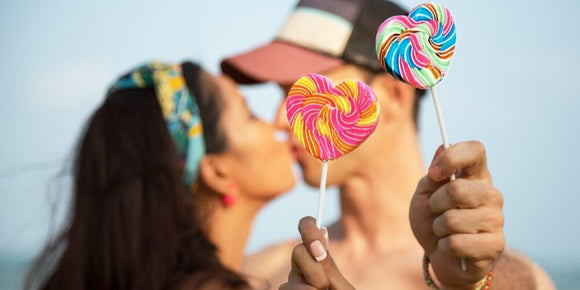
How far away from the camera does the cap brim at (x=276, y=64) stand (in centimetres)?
286

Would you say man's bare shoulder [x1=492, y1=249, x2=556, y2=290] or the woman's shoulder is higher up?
man's bare shoulder [x1=492, y1=249, x2=556, y2=290]

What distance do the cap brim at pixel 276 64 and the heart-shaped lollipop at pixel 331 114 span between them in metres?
1.37

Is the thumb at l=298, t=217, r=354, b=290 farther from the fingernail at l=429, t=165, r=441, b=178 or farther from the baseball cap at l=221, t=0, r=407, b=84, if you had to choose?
the baseball cap at l=221, t=0, r=407, b=84

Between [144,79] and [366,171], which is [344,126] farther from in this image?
[366,171]

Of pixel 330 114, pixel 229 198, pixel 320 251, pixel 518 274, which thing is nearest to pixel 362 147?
pixel 229 198

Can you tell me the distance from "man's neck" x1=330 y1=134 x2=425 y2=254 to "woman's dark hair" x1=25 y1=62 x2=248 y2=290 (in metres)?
0.77

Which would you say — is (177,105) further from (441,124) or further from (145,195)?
(441,124)

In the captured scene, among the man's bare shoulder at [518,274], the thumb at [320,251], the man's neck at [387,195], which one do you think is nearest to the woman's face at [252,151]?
the man's neck at [387,195]

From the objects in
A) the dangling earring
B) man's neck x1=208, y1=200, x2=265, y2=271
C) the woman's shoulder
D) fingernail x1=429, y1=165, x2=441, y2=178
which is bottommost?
man's neck x1=208, y1=200, x2=265, y2=271

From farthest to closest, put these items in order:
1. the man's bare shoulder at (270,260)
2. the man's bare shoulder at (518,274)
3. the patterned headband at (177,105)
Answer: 1. the man's bare shoulder at (270,260)
2. the patterned headband at (177,105)
3. the man's bare shoulder at (518,274)

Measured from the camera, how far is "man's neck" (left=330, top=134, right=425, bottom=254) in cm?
282

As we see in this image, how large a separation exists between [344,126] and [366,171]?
58.4 inches

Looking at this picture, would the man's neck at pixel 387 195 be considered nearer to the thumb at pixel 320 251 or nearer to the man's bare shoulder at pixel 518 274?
the man's bare shoulder at pixel 518 274

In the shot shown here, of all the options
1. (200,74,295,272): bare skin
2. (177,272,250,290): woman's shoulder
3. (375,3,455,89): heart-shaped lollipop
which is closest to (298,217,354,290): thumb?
(375,3,455,89): heart-shaped lollipop
